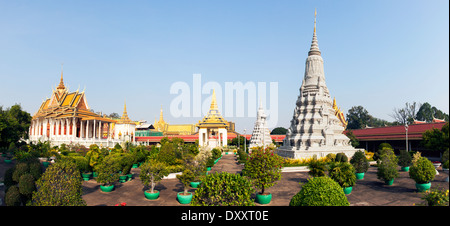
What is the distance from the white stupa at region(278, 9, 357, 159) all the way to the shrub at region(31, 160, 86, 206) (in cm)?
2278

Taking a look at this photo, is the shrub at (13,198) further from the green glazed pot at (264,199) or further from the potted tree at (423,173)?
the potted tree at (423,173)

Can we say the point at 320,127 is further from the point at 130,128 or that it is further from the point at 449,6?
the point at 130,128

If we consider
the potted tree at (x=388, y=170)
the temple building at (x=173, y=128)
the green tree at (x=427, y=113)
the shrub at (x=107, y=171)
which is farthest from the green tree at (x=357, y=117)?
the shrub at (x=107, y=171)

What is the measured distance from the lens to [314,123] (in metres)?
29.0

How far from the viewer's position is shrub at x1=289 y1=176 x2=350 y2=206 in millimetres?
6879

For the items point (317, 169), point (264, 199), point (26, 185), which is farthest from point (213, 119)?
point (26, 185)

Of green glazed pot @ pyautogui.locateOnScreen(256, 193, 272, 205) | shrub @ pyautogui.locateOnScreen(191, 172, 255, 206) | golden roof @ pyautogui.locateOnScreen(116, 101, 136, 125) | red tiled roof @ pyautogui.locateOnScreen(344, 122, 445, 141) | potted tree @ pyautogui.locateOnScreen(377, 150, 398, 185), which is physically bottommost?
green glazed pot @ pyautogui.locateOnScreen(256, 193, 272, 205)

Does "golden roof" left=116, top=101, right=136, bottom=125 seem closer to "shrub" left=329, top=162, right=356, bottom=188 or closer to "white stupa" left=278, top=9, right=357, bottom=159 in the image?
"white stupa" left=278, top=9, right=357, bottom=159

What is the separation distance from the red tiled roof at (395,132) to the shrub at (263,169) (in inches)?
805

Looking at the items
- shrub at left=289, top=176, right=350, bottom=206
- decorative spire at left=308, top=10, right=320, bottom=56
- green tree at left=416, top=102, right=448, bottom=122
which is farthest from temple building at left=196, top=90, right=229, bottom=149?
shrub at left=289, top=176, right=350, bottom=206

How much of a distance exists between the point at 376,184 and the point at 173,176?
14799 mm

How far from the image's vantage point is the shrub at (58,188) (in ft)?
25.9
